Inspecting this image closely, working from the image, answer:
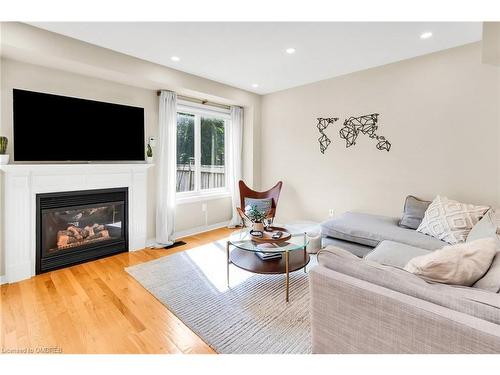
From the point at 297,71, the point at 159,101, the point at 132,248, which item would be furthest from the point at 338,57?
the point at 132,248

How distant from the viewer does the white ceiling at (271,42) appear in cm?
254

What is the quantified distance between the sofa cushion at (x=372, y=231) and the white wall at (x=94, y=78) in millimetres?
2533

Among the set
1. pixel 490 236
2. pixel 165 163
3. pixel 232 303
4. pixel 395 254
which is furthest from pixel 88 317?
pixel 490 236

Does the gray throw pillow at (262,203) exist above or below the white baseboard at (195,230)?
above

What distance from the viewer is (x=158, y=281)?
2816 millimetres

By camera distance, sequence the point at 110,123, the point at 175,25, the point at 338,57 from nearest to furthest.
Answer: the point at 175,25, the point at 338,57, the point at 110,123

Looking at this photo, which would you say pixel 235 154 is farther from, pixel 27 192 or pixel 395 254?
pixel 395 254

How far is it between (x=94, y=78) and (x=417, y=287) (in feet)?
13.1

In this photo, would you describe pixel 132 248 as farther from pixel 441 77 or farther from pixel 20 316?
pixel 441 77

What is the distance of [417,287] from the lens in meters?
1.17

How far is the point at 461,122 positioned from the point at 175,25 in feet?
11.0

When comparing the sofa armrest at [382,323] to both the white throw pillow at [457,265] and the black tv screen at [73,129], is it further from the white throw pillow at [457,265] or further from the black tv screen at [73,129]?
the black tv screen at [73,129]

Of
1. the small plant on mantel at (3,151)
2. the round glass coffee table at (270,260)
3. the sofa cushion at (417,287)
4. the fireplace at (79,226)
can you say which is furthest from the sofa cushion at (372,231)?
the small plant on mantel at (3,151)

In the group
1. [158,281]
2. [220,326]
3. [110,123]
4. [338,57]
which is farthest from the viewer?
[110,123]
